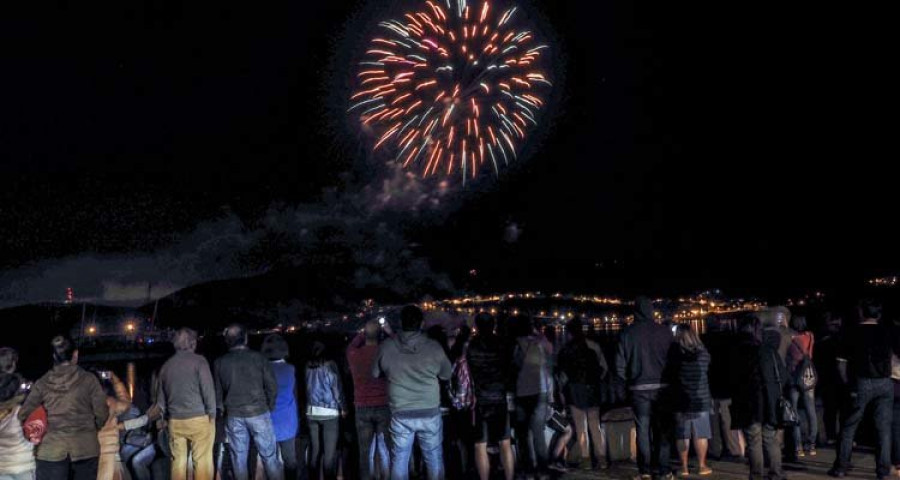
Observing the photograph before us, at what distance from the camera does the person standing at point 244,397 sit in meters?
7.67

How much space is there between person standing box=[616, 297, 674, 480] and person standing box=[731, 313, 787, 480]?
742mm

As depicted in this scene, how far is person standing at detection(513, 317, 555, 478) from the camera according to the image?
333 inches

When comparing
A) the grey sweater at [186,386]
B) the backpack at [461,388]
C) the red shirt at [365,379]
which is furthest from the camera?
the backpack at [461,388]

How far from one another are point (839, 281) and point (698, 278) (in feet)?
140

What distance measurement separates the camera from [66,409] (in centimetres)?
653

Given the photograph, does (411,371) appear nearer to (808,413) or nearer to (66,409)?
(66,409)

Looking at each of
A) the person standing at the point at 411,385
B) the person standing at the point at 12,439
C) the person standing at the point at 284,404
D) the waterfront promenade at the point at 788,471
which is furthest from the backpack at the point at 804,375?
the person standing at the point at 12,439

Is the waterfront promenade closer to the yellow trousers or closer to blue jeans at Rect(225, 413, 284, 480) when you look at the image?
blue jeans at Rect(225, 413, 284, 480)

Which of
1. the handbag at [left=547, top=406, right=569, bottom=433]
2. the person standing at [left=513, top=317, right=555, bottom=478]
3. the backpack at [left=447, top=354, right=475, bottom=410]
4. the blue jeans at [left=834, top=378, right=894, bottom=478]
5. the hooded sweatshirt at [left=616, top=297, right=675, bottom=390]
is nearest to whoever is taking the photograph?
the backpack at [left=447, top=354, right=475, bottom=410]

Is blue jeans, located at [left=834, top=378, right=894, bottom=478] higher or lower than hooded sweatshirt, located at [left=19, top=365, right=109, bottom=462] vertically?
lower

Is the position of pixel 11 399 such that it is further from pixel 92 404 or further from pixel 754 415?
pixel 754 415

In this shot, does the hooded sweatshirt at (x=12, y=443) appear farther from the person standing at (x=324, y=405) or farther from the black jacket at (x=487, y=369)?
the black jacket at (x=487, y=369)

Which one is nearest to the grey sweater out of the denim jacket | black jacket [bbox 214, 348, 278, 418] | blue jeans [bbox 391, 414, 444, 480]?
black jacket [bbox 214, 348, 278, 418]

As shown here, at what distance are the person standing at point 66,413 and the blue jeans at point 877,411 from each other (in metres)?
7.68
